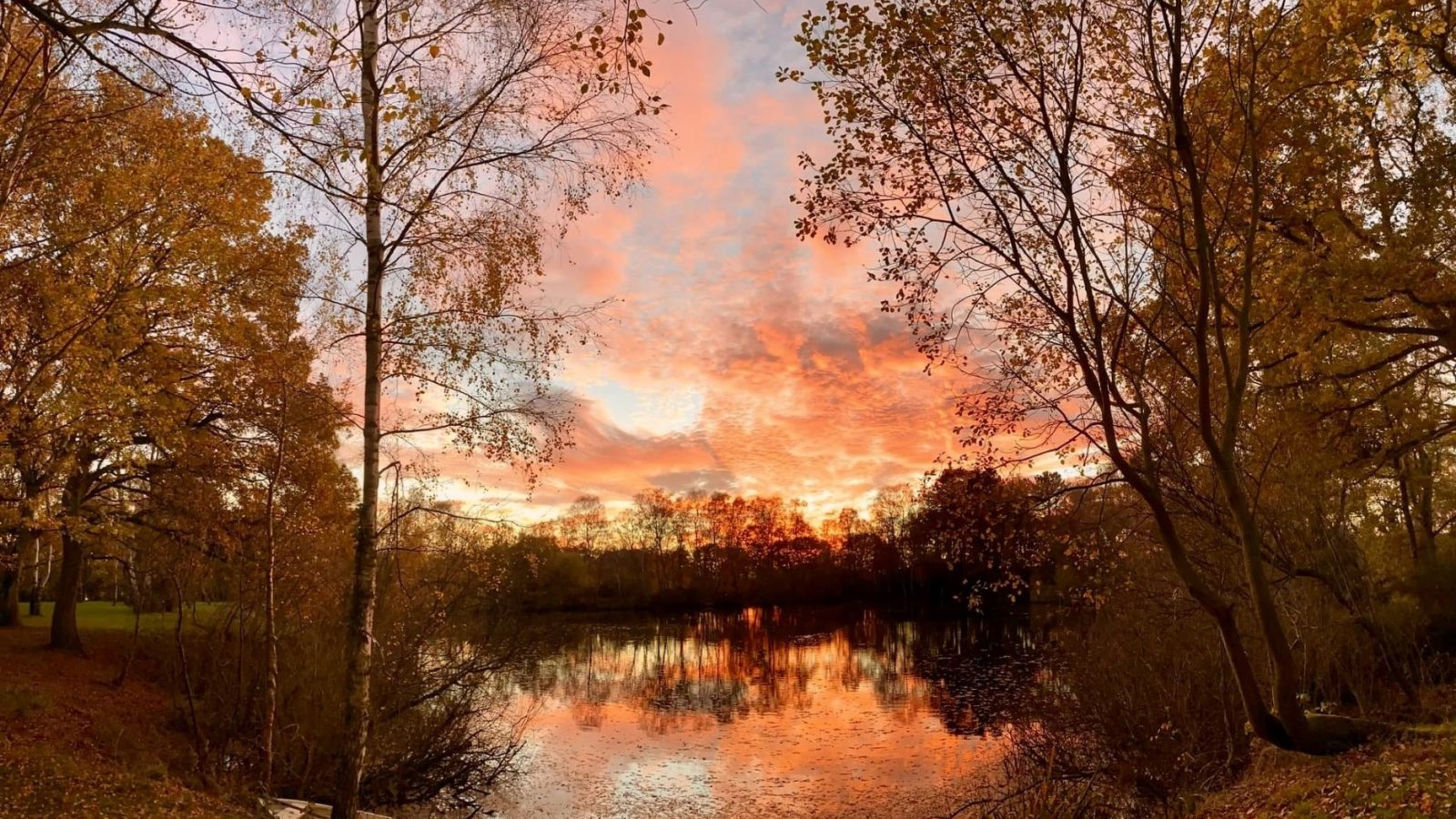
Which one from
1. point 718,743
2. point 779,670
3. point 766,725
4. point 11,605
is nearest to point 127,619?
point 11,605

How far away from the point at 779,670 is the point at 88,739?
2156 cm

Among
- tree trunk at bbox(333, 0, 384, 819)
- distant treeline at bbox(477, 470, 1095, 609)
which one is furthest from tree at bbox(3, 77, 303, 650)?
distant treeline at bbox(477, 470, 1095, 609)

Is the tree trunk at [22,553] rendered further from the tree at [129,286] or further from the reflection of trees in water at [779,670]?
the reflection of trees in water at [779,670]

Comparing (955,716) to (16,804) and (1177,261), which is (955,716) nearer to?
(1177,261)

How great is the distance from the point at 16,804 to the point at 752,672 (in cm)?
2400

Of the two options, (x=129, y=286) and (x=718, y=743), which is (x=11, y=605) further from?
(x=718, y=743)

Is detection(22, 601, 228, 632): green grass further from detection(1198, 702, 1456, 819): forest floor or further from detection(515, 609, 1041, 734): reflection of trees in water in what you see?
detection(1198, 702, 1456, 819): forest floor

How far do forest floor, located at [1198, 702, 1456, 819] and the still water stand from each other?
5.45 meters

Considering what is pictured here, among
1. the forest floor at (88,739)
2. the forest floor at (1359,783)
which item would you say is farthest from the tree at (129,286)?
the forest floor at (1359,783)

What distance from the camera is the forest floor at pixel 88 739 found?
7.96 m

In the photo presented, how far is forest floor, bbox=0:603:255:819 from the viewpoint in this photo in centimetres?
796

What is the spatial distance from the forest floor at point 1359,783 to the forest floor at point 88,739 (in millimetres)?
10438

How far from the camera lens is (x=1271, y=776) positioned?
8492 millimetres

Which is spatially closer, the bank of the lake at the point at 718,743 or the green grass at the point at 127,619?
the bank of the lake at the point at 718,743
